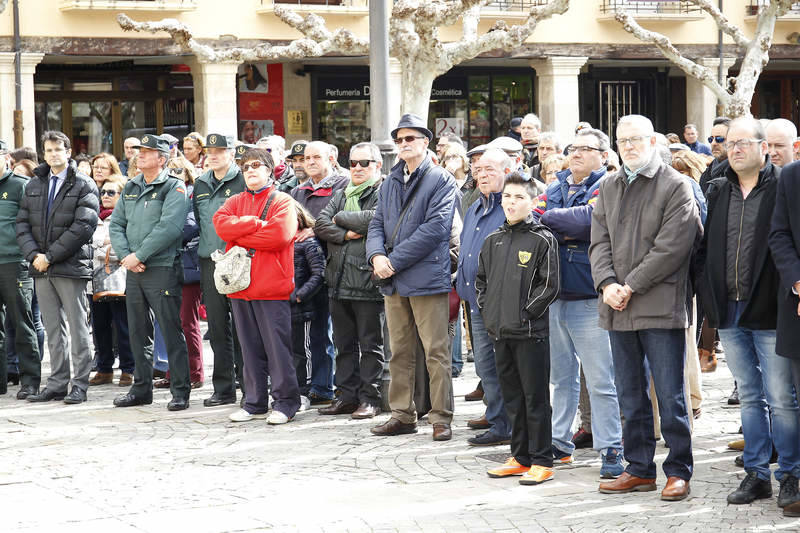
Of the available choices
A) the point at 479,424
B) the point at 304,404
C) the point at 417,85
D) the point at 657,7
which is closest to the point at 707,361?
the point at 479,424

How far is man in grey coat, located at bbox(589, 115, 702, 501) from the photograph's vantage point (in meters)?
6.81

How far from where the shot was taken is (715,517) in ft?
21.2

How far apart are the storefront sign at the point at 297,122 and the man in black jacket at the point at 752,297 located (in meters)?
23.4

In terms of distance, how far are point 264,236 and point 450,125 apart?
74.1 ft

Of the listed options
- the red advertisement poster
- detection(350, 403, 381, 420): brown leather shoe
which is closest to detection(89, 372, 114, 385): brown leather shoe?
detection(350, 403, 381, 420): brown leather shoe

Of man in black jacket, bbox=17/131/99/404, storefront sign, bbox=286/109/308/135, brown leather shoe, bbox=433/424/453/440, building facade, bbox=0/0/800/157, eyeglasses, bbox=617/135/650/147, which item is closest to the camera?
eyeglasses, bbox=617/135/650/147

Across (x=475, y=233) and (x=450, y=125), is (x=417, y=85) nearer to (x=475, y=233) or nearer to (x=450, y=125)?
(x=450, y=125)

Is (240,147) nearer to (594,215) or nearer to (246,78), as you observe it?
(594,215)

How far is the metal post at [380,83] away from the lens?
10.2m

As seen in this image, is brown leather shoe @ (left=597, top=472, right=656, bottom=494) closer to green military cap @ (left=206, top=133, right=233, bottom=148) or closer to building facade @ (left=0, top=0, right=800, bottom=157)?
green military cap @ (left=206, top=133, right=233, bottom=148)

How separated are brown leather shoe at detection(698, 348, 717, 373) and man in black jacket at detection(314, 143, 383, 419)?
337cm

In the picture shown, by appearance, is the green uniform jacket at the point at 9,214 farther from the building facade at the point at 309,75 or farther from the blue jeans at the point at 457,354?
the building facade at the point at 309,75

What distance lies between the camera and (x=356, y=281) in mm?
9570

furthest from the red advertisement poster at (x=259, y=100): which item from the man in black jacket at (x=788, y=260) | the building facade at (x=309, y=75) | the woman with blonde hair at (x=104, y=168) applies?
the man in black jacket at (x=788, y=260)
